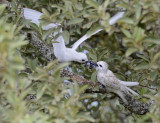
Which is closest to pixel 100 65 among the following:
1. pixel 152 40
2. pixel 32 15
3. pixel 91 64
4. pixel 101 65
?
pixel 101 65

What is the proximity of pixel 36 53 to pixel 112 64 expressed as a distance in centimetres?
84

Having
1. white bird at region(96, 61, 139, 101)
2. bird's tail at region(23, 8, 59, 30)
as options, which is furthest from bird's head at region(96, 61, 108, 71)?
bird's tail at region(23, 8, 59, 30)

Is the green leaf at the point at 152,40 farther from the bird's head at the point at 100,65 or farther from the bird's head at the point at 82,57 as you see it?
the bird's head at the point at 82,57

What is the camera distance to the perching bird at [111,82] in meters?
2.77

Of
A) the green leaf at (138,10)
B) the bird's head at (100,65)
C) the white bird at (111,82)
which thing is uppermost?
the green leaf at (138,10)

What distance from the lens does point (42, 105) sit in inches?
82.2

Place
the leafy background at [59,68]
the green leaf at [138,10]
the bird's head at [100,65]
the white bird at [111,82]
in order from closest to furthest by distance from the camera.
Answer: the leafy background at [59,68]
the green leaf at [138,10]
the white bird at [111,82]
the bird's head at [100,65]

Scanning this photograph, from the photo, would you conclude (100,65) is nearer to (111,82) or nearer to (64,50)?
(111,82)

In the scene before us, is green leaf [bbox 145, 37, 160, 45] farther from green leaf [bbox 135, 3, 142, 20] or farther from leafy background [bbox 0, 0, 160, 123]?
green leaf [bbox 135, 3, 142, 20]

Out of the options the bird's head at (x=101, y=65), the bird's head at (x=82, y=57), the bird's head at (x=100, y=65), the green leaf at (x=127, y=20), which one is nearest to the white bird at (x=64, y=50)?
the bird's head at (x=82, y=57)

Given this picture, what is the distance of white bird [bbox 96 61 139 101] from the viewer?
9.10 feet

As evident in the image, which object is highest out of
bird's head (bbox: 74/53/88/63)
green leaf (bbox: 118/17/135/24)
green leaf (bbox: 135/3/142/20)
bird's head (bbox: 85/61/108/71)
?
green leaf (bbox: 135/3/142/20)

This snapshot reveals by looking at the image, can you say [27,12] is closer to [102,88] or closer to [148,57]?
[102,88]

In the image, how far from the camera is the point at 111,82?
279 centimetres
